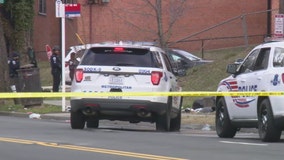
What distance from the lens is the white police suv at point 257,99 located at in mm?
12352

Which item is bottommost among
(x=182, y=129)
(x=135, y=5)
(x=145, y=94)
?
(x=182, y=129)

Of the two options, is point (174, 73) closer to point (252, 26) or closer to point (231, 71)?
point (231, 71)

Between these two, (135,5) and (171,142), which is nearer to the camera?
(171,142)

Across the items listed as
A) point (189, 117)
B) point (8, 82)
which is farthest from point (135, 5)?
point (189, 117)

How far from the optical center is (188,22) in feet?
143

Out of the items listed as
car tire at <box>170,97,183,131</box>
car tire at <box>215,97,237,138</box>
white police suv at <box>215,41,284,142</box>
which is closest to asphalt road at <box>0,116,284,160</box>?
white police suv at <box>215,41,284,142</box>

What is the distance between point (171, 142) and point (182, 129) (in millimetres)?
5102

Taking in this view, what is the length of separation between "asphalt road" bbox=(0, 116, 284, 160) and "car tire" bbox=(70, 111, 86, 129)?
439 millimetres

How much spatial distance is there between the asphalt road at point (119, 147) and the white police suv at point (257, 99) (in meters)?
0.42

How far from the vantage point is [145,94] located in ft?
48.5

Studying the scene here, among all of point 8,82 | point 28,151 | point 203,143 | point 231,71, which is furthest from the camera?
point 8,82

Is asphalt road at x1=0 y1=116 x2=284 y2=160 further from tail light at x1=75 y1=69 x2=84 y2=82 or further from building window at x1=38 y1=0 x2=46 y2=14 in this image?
building window at x1=38 y1=0 x2=46 y2=14

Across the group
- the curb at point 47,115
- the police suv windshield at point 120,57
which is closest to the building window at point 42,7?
the curb at point 47,115

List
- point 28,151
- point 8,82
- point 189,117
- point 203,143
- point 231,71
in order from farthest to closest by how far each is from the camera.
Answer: point 8,82 → point 189,117 → point 231,71 → point 203,143 → point 28,151
